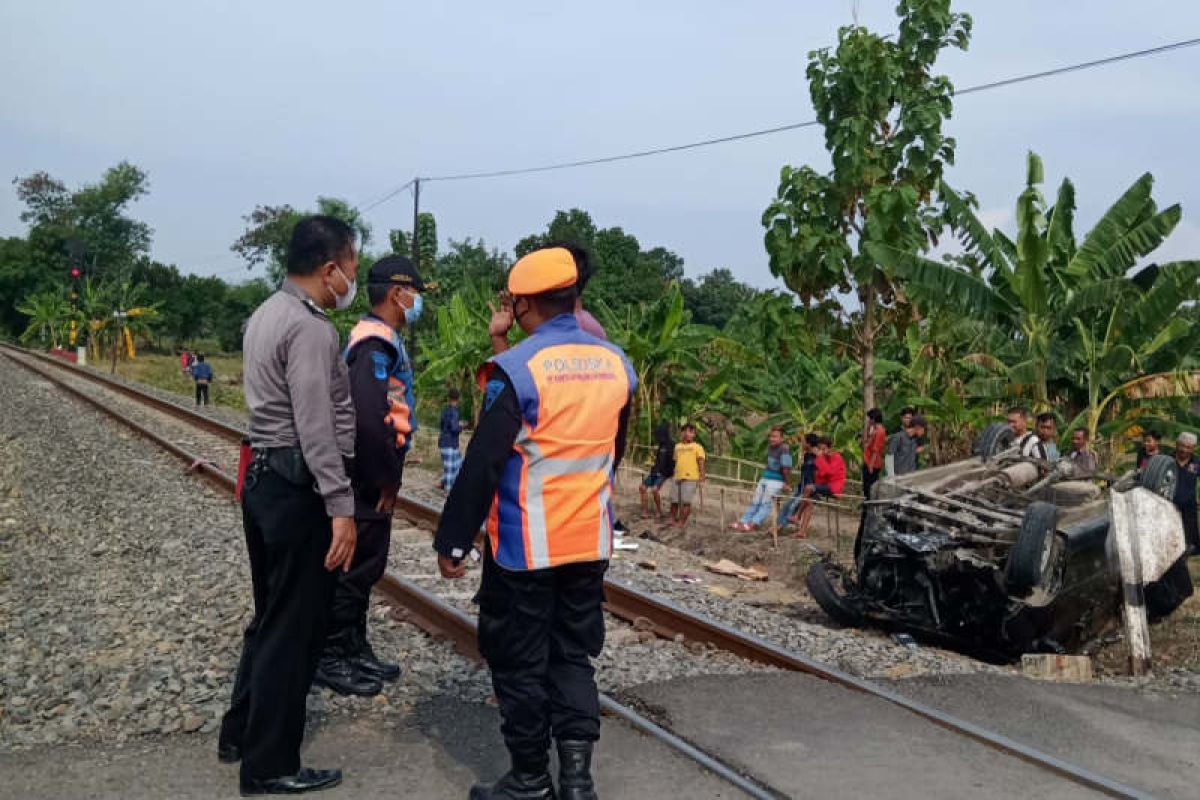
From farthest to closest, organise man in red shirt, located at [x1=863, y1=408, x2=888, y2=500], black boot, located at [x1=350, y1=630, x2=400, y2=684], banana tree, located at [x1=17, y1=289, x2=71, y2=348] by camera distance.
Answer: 1. banana tree, located at [x1=17, y1=289, x2=71, y2=348]
2. man in red shirt, located at [x1=863, y1=408, x2=888, y2=500]
3. black boot, located at [x1=350, y1=630, x2=400, y2=684]

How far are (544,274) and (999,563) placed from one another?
5111 millimetres

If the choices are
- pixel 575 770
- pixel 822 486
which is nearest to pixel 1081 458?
pixel 822 486

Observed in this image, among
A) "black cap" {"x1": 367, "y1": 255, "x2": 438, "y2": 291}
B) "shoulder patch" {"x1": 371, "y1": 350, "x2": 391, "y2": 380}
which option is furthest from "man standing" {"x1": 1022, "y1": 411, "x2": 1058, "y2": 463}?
"shoulder patch" {"x1": 371, "y1": 350, "x2": 391, "y2": 380}

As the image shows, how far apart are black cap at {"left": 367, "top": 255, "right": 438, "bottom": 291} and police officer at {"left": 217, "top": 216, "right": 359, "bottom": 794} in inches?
39.0

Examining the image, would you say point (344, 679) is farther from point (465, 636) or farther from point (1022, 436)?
point (1022, 436)

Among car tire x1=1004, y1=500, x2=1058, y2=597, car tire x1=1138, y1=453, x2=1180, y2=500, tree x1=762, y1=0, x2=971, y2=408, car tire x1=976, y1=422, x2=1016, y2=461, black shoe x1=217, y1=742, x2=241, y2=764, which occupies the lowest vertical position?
black shoe x1=217, y1=742, x2=241, y2=764

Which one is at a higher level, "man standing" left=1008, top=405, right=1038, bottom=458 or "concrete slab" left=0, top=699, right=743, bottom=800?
"man standing" left=1008, top=405, right=1038, bottom=458

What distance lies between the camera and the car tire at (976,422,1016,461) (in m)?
10.5

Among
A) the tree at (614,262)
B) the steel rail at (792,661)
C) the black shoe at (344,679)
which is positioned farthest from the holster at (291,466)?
the tree at (614,262)

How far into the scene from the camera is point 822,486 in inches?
533

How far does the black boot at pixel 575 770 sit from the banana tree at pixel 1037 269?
12.1 m

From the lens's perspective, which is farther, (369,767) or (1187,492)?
(1187,492)

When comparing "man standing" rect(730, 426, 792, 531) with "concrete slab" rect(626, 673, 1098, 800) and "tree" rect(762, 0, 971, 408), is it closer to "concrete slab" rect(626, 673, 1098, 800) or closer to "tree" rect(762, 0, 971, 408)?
"tree" rect(762, 0, 971, 408)

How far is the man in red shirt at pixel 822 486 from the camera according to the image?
13.5 meters
